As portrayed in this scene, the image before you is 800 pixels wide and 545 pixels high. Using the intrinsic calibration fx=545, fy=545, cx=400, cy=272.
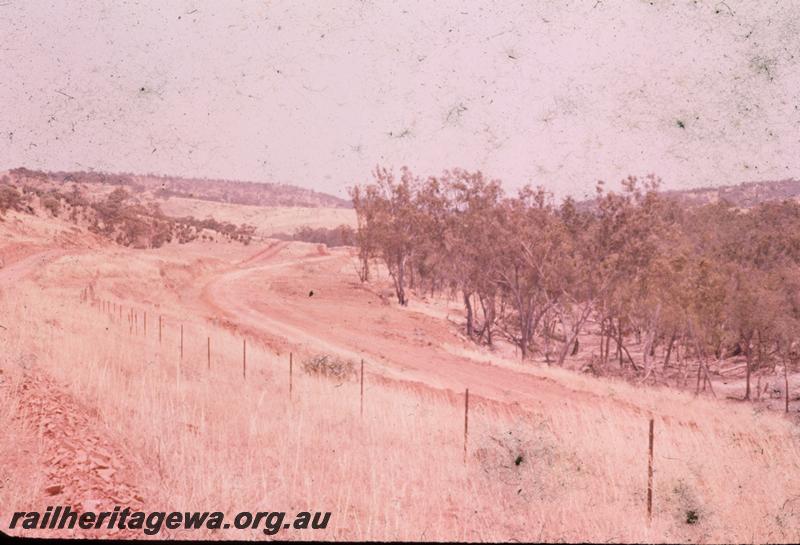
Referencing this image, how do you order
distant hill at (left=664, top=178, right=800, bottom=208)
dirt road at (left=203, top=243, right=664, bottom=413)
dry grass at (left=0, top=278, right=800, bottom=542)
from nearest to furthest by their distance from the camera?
dry grass at (left=0, top=278, right=800, bottom=542) → dirt road at (left=203, top=243, right=664, bottom=413) → distant hill at (left=664, top=178, right=800, bottom=208)

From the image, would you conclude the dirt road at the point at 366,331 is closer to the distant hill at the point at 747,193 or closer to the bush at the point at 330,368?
the bush at the point at 330,368

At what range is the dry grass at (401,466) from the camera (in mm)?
5742

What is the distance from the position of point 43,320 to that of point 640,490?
1713 centimetres

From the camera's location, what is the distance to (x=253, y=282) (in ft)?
189

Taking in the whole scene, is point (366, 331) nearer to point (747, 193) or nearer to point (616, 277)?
point (616, 277)

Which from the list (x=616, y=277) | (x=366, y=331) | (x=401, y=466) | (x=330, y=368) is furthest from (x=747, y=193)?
(x=401, y=466)

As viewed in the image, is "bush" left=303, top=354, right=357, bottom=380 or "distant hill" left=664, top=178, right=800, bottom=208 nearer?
"bush" left=303, top=354, right=357, bottom=380

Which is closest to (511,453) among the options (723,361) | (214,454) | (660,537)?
(660,537)

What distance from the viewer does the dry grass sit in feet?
18.8

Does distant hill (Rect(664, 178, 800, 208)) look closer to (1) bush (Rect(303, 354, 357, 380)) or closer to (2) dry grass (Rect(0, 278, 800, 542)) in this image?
(2) dry grass (Rect(0, 278, 800, 542))

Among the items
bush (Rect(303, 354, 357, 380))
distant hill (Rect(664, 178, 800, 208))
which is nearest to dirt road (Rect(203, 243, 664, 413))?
bush (Rect(303, 354, 357, 380))

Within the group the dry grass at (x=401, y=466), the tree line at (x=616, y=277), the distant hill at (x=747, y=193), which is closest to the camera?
the dry grass at (x=401, y=466)

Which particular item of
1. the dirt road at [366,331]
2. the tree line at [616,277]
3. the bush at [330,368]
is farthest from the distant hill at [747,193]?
the bush at [330,368]

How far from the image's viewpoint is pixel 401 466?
7816 millimetres
